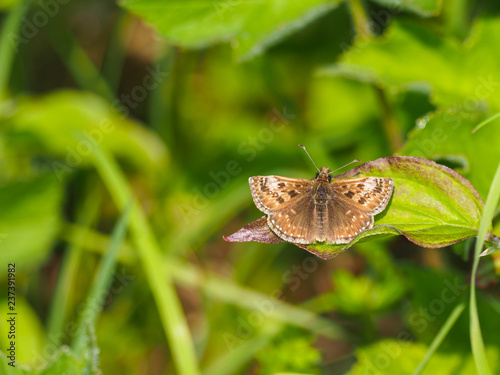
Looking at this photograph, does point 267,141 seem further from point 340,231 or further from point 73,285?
point 340,231

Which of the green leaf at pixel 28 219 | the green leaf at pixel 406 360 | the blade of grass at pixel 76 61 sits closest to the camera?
the green leaf at pixel 406 360

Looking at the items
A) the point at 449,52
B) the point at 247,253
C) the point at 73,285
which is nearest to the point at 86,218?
the point at 73,285

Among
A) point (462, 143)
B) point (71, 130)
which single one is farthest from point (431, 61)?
point (71, 130)

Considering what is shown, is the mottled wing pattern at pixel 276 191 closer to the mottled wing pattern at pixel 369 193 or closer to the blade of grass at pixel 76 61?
the mottled wing pattern at pixel 369 193

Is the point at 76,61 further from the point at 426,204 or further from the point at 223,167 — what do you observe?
the point at 426,204

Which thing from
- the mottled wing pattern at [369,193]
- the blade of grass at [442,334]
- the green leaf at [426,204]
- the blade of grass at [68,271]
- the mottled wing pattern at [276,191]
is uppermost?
the blade of grass at [68,271]

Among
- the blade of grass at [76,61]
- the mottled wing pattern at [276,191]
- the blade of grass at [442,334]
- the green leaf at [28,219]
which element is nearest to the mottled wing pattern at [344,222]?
the mottled wing pattern at [276,191]

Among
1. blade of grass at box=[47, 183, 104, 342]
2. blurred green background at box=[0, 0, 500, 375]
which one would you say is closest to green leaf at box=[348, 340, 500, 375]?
blurred green background at box=[0, 0, 500, 375]

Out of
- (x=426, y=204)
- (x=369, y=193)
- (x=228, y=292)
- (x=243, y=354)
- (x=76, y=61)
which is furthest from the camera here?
(x=76, y=61)
